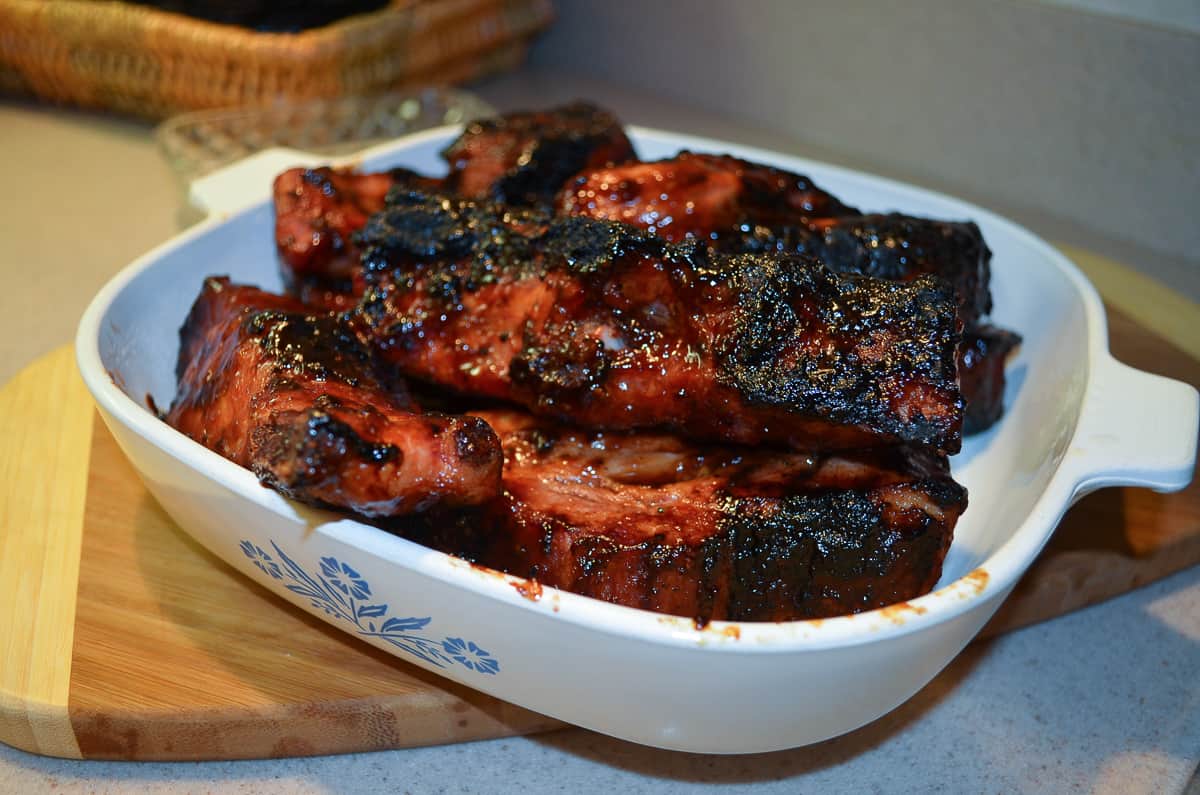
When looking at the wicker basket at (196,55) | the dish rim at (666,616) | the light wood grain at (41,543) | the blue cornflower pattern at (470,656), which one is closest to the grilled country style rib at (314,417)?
the dish rim at (666,616)

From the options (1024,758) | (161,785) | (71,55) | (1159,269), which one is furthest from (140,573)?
(1159,269)

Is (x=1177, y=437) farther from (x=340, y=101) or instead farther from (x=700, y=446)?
(x=340, y=101)

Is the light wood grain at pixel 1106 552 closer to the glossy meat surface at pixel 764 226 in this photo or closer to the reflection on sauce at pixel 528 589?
the glossy meat surface at pixel 764 226

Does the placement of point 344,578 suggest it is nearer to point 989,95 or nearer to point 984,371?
point 984,371

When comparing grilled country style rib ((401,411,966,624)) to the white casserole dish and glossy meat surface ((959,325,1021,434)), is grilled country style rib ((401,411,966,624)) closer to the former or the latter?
the white casserole dish

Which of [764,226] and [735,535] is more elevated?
[764,226]

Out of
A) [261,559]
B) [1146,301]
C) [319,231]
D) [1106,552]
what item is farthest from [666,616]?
[1146,301]
